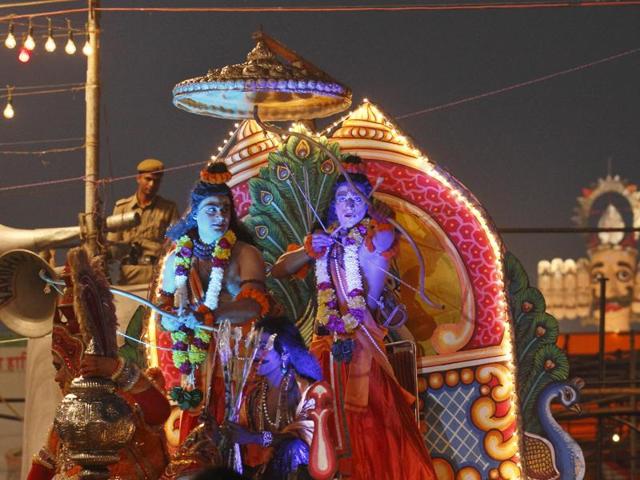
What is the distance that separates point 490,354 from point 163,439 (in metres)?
1.92

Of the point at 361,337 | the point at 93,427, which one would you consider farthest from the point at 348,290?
the point at 93,427

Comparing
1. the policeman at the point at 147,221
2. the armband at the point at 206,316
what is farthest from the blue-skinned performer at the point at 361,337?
the policeman at the point at 147,221

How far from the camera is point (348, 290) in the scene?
7.17 metres

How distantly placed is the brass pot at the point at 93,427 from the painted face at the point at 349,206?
6.62ft

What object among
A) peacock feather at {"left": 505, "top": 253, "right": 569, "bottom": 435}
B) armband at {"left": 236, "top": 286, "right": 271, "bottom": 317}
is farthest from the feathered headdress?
peacock feather at {"left": 505, "top": 253, "right": 569, "bottom": 435}

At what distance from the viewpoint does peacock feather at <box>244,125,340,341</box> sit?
7.70 metres

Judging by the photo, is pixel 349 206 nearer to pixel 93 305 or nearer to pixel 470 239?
pixel 470 239

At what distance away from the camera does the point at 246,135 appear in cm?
786

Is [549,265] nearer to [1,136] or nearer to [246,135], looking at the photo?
[1,136]

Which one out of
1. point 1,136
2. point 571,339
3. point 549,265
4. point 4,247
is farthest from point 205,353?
point 549,265

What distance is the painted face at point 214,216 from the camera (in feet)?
23.3

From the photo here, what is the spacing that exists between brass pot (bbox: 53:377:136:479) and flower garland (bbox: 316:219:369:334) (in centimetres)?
186

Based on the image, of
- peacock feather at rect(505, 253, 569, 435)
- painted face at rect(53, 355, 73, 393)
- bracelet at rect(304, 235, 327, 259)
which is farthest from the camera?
peacock feather at rect(505, 253, 569, 435)

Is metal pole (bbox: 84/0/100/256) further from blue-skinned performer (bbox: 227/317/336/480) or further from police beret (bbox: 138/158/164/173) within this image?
blue-skinned performer (bbox: 227/317/336/480)
